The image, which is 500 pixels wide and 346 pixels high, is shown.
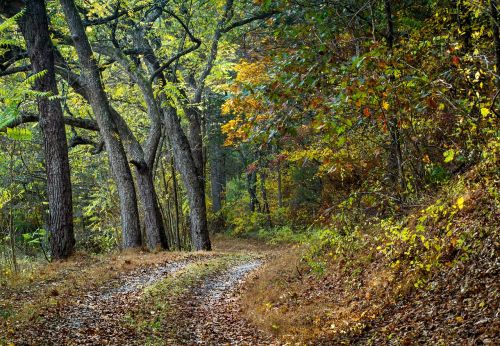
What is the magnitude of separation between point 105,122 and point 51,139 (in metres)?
3.00

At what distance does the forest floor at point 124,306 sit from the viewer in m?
7.32

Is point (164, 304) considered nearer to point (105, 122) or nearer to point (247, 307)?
point (247, 307)

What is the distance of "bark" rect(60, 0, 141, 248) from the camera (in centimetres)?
1445

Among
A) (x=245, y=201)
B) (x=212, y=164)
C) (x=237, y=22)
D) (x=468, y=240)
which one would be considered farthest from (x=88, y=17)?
(x=245, y=201)

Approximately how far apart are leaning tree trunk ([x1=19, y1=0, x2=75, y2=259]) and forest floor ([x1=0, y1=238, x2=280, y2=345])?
804 mm

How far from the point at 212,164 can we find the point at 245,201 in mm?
3650

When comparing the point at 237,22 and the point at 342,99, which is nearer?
the point at 342,99

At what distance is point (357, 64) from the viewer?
5.31 m

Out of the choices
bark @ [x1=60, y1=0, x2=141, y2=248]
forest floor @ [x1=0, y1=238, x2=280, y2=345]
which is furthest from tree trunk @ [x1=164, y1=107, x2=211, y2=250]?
forest floor @ [x1=0, y1=238, x2=280, y2=345]

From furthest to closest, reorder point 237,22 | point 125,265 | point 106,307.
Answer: point 237,22
point 125,265
point 106,307

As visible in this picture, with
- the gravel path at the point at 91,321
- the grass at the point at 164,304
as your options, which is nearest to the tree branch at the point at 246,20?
the grass at the point at 164,304

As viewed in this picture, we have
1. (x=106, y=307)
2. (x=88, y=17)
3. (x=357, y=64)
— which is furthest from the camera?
(x=88, y=17)

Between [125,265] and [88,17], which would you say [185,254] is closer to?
[125,265]

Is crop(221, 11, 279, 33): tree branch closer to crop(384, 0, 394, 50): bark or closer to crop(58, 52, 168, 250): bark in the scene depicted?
crop(58, 52, 168, 250): bark
